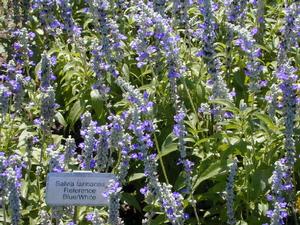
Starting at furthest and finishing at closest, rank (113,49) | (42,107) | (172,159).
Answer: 1. (113,49)
2. (172,159)
3. (42,107)

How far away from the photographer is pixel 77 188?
3932 mm

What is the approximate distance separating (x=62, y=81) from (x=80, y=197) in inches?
107

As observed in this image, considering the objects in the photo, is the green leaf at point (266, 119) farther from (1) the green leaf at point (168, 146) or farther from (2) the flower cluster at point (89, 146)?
(2) the flower cluster at point (89, 146)

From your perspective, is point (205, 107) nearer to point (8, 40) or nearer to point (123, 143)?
point (123, 143)

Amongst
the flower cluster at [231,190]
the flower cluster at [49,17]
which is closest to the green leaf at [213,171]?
the flower cluster at [231,190]

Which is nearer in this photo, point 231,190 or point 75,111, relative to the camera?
point 231,190

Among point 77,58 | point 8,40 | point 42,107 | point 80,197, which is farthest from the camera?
point 8,40

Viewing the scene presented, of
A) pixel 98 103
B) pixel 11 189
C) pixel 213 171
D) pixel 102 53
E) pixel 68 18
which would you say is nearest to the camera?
pixel 11 189

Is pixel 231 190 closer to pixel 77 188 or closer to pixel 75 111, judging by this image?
pixel 77 188

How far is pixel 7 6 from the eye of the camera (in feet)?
30.3

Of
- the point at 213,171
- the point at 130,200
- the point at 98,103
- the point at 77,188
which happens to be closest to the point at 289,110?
the point at 213,171

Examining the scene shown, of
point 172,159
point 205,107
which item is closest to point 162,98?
point 172,159

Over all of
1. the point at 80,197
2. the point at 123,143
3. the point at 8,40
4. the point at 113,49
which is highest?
the point at 8,40

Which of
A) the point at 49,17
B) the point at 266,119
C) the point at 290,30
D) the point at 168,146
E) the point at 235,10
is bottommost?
the point at 168,146
